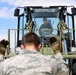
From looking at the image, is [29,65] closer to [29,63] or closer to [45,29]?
[29,63]

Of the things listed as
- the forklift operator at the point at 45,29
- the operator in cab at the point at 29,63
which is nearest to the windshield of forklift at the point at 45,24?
the forklift operator at the point at 45,29

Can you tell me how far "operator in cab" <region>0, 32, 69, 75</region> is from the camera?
11.7 feet

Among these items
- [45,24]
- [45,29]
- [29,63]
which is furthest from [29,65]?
[45,24]

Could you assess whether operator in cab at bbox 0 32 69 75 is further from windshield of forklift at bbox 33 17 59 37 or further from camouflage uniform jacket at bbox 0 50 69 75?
windshield of forklift at bbox 33 17 59 37

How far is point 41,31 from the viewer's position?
9266 mm

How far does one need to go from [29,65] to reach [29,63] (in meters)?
0.02

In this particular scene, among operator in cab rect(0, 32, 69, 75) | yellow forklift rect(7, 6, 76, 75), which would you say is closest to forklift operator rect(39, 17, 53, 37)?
yellow forklift rect(7, 6, 76, 75)

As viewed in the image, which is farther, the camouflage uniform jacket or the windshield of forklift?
the windshield of forklift

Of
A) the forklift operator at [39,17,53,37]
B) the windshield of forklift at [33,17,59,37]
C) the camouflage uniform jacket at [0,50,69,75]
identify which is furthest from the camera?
the windshield of forklift at [33,17,59,37]

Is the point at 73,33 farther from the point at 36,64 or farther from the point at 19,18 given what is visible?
the point at 36,64

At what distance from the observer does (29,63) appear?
3596mm

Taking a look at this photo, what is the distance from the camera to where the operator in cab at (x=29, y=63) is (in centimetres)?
357

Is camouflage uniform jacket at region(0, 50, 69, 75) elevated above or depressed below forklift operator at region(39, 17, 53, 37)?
below

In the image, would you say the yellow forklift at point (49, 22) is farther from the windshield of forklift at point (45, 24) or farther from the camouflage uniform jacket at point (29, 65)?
the camouflage uniform jacket at point (29, 65)
